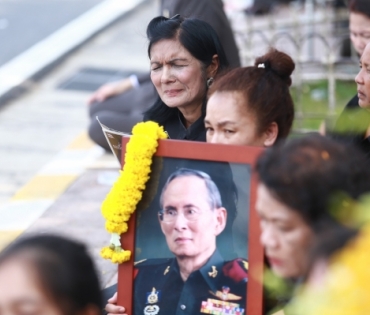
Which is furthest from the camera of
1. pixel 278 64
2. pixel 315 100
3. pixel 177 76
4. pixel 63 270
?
pixel 315 100

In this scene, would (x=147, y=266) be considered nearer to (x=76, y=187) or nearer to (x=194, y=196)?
(x=194, y=196)

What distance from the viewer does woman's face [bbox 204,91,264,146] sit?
9.68 ft

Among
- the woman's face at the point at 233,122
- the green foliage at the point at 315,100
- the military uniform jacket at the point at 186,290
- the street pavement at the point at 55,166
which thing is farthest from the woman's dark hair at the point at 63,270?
the green foliage at the point at 315,100

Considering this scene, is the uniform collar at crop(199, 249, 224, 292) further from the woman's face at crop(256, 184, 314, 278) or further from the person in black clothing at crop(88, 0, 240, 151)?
the person in black clothing at crop(88, 0, 240, 151)

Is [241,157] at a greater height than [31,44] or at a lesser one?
lesser

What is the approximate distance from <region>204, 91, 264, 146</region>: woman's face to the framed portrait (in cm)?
31

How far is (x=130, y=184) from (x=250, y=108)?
547mm

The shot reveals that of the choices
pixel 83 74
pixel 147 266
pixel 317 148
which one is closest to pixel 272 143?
pixel 147 266

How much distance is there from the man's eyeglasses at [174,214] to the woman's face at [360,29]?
2.29 metres

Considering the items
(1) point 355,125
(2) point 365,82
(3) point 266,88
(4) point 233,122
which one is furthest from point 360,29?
(4) point 233,122

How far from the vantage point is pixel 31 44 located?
35.2 feet

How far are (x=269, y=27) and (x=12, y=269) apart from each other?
19.6 ft

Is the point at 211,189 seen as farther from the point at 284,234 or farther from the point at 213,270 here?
the point at 284,234

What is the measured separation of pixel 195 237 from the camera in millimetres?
2668
